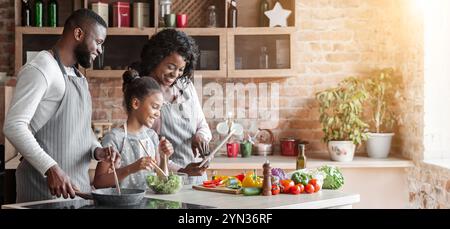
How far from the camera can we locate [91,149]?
3695 millimetres

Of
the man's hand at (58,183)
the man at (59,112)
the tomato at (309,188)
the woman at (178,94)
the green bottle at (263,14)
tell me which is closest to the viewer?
the man's hand at (58,183)

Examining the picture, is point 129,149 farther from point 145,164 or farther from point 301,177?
point 301,177

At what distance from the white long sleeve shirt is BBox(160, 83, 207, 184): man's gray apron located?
906 millimetres

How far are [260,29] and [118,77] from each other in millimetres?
1356

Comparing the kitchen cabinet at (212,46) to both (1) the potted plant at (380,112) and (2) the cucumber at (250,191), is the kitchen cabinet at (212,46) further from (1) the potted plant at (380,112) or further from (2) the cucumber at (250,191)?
(2) the cucumber at (250,191)

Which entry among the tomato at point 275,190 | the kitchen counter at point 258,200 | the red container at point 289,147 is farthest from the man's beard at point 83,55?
the red container at point 289,147

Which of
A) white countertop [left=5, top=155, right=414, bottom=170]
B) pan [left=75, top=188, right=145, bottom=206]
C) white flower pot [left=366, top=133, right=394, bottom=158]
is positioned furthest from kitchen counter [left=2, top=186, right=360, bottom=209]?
white flower pot [left=366, top=133, right=394, bottom=158]

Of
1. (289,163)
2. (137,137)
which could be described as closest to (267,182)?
(137,137)

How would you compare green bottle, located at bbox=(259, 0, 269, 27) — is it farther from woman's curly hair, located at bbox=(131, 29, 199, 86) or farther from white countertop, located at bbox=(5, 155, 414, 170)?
woman's curly hair, located at bbox=(131, 29, 199, 86)

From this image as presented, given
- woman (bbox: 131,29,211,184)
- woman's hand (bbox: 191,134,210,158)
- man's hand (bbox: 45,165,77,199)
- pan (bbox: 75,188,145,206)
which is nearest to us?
pan (bbox: 75,188,145,206)

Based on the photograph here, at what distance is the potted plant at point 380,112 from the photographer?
6141 millimetres

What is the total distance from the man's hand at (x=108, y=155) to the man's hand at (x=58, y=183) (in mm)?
241

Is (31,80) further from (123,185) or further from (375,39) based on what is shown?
A: (375,39)

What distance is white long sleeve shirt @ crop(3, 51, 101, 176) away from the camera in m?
3.27
